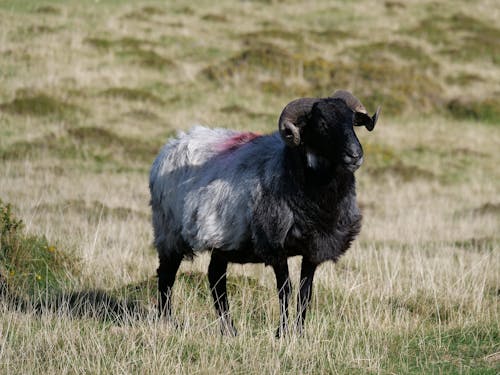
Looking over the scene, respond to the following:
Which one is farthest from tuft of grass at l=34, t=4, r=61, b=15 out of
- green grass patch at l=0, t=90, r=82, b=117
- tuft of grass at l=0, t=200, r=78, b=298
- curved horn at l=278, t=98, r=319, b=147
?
curved horn at l=278, t=98, r=319, b=147

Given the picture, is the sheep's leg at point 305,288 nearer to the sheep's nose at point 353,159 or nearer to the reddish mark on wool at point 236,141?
the sheep's nose at point 353,159

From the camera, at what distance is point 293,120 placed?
770cm

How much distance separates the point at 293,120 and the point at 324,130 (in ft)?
1.09

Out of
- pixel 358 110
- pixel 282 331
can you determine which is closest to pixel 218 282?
pixel 282 331

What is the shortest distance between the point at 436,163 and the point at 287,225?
16.4 m

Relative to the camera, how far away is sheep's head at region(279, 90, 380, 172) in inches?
287

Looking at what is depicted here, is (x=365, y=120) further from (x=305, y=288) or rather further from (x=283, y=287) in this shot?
(x=283, y=287)

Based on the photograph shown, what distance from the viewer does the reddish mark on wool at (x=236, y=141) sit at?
8.71 meters

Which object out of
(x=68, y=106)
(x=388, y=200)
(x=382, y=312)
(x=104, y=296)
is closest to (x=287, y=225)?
(x=382, y=312)

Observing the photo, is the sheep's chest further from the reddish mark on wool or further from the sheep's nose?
the reddish mark on wool

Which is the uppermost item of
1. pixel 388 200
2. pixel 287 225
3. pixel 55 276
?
pixel 287 225

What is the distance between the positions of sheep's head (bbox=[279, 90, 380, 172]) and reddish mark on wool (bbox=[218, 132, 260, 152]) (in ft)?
3.35

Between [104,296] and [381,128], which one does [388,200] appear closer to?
[381,128]

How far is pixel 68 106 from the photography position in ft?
79.9
